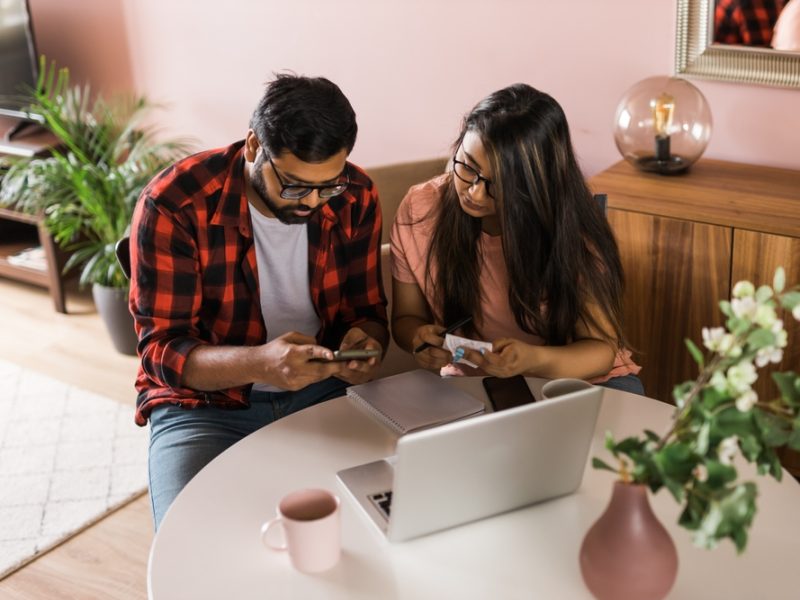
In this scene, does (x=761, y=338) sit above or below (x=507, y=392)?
above

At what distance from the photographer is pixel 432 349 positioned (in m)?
1.74

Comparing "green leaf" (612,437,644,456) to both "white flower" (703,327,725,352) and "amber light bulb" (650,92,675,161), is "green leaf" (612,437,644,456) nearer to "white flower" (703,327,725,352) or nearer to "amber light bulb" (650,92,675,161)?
"white flower" (703,327,725,352)

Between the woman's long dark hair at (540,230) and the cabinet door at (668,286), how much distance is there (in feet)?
1.45

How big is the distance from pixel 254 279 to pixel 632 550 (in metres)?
0.99

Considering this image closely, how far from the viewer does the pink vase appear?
1066 millimetres

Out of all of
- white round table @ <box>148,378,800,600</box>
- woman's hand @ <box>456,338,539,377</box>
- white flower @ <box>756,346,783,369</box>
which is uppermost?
white flower @ <box>756,346,783,369</box>

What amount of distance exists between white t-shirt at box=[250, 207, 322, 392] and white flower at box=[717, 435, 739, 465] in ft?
3.50

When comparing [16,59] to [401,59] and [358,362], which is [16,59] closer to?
[401,59]

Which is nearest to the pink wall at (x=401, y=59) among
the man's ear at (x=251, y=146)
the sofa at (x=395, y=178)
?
the sofa at (x=395, y=178)

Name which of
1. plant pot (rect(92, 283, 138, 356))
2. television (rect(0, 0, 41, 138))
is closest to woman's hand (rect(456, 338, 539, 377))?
plant pot (rect(92, 283, 138, 356))

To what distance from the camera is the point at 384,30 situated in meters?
2.99

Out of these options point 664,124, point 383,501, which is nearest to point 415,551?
point 383,501

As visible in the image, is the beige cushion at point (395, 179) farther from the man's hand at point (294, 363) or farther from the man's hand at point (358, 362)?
the man's hand at point (294, 363)

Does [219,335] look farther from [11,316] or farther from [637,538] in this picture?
[11,316]
